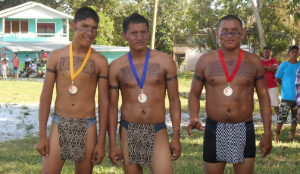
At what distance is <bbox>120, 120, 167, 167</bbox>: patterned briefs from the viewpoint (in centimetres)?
472

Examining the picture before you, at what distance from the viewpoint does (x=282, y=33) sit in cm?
2591

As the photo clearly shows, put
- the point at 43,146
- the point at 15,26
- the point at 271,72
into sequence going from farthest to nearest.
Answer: the point at 15,26
the point at 271,72
the point at 43,146

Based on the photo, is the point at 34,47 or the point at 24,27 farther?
the point at 24,27

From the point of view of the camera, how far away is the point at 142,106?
189 inches

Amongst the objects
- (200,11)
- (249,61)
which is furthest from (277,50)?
(249,61)

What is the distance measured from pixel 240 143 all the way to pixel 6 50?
121 ft

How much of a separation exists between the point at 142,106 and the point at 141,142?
1.32 ft

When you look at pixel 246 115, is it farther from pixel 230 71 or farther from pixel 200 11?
pixel 200 11

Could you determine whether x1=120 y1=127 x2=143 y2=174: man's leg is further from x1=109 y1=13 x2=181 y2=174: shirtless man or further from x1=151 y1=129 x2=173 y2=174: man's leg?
x1=151 y1=129 x2=173 y2=174: man's leg

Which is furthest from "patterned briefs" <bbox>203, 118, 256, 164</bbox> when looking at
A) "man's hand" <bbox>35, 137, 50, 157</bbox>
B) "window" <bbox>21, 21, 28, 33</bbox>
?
"window" <bbox>21, 21, 28, 33</bbox>

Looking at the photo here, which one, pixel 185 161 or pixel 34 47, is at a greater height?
pixel 34 47

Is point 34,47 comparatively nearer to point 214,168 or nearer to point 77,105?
point 77,105

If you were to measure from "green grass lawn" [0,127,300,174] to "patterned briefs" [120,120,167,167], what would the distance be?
2156mm

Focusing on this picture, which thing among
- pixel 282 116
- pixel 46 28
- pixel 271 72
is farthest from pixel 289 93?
pixel 46 28
